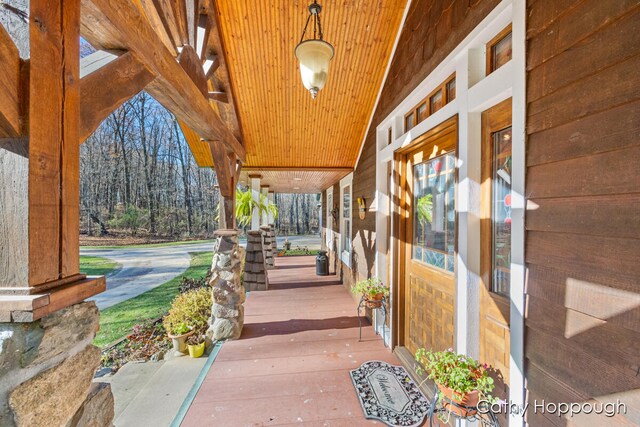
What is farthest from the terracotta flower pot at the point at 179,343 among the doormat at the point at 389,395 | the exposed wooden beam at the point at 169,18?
the exposed wooden beam at the point at 169,18

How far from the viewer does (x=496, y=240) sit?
1.74 meters

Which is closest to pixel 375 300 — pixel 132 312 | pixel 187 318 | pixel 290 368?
pixel 290 368

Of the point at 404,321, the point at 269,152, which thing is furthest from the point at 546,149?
the point at 269,152

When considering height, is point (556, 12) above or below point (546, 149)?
above

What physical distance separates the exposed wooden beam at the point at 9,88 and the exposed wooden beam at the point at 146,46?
0.49 m

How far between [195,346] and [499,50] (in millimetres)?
3922

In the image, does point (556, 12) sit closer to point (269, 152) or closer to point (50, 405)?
point (50, 405)

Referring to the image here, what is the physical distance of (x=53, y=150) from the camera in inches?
36.5

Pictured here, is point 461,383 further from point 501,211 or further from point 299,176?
point 299,176

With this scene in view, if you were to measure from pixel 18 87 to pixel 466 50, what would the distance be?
7.36 feet

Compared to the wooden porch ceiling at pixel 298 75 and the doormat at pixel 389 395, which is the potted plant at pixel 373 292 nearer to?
the doormat at pixel 389 395

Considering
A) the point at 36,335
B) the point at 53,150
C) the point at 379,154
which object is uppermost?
the point at 379,154

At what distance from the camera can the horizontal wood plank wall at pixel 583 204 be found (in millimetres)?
919

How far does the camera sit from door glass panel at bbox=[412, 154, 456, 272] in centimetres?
231
